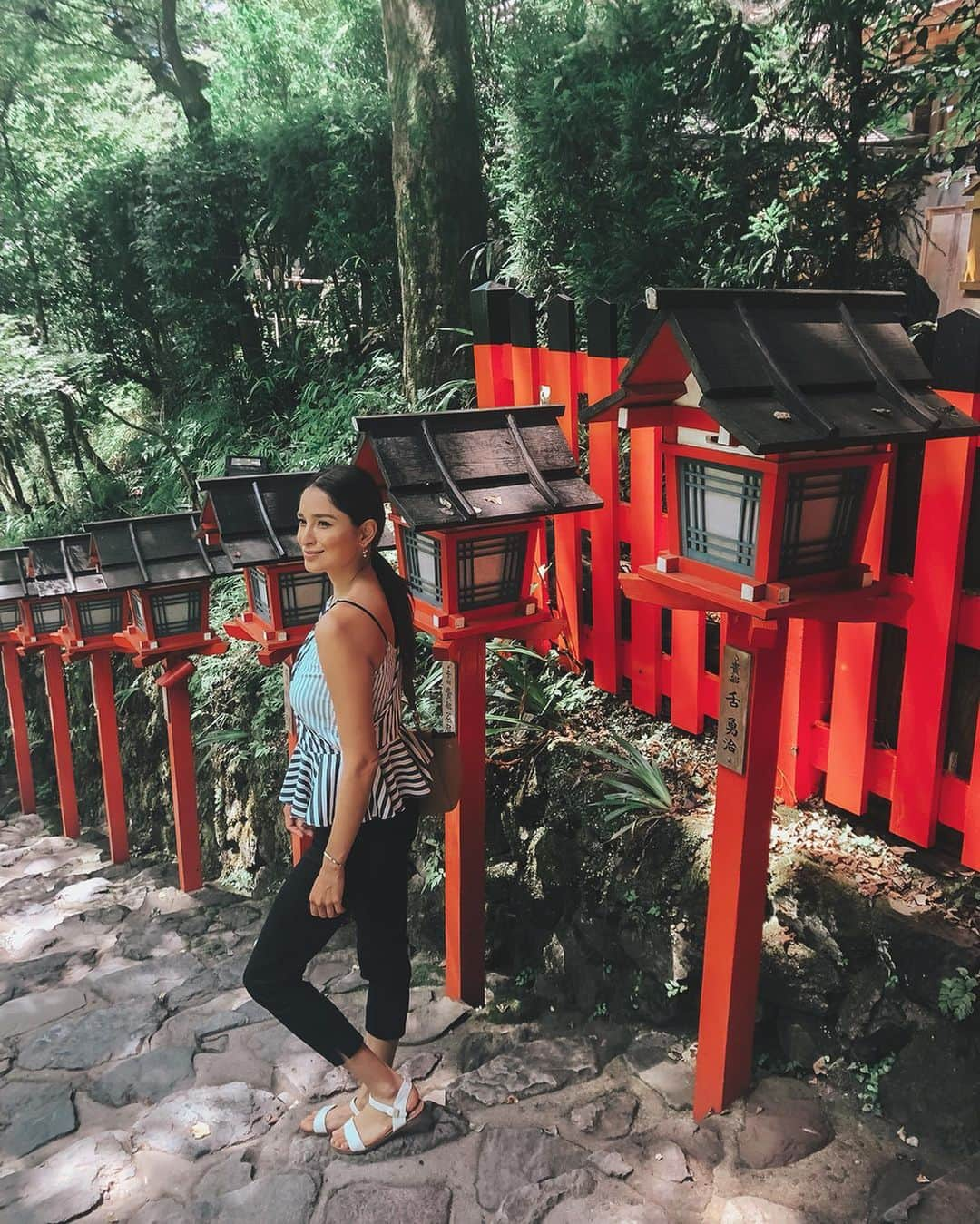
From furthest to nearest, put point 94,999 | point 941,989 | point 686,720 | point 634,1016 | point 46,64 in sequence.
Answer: point 46,64, point 94,999, point 686,720, point 634,1016, point 941,989

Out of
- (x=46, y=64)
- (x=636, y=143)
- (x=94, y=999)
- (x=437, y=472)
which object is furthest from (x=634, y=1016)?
(x=46, y=64)

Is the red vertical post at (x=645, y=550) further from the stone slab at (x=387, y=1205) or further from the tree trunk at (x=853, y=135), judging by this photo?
the tree trunk at (x=853, y=135)

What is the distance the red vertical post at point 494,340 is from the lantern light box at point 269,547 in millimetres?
1312

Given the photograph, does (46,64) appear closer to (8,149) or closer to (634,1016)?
(8,149)

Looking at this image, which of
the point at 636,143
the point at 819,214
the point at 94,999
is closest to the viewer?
the point at 94,999

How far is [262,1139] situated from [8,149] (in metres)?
14.2

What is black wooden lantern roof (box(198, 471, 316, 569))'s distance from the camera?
4191mm

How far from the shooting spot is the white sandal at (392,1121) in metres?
3.11

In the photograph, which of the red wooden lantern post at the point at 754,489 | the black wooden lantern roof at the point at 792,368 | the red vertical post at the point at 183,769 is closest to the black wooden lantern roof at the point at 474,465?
the red wooden lantern post at the point at 754,489

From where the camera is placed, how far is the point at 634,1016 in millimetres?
3609

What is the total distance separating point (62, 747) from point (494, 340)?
6471mm

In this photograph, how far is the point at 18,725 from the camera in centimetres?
1025

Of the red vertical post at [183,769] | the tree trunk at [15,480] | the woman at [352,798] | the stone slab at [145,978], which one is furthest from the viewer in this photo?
the tree trunk at [15,480]

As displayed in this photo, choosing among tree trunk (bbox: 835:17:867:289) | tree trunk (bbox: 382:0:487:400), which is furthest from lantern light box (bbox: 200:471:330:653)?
tree trunk (bbox: 835:17:867:289)
